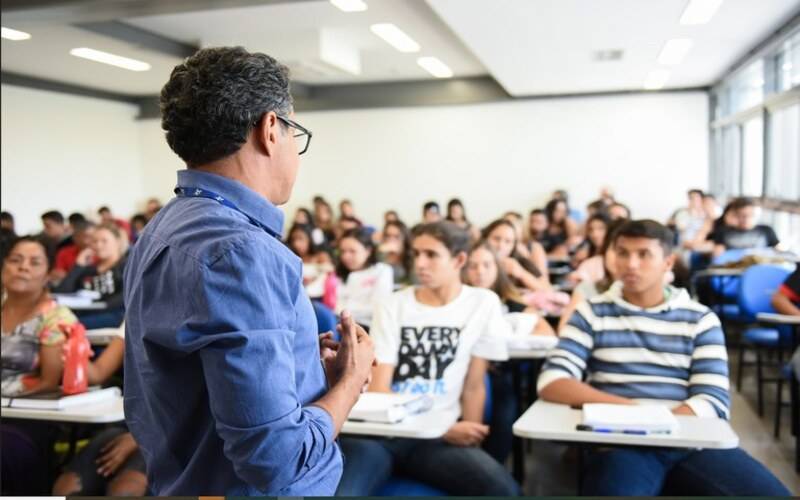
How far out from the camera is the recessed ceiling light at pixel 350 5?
216 inches

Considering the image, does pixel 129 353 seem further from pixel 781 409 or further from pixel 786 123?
pixel 786 123

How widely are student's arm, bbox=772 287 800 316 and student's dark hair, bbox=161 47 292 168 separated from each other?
3800mm

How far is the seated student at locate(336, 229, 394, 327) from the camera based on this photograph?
192 inches

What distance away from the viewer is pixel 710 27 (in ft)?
16.4

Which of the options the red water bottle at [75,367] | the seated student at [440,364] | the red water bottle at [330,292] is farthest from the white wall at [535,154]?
the red water bottle at [75,367]

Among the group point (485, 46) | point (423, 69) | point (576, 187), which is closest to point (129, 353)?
point (485, 46)

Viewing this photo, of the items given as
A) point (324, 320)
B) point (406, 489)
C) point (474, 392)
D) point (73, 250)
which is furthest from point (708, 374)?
point (73, 250)

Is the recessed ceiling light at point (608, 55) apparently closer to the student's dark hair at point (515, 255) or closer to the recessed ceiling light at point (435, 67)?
the student's dark hair at point (515, 255)

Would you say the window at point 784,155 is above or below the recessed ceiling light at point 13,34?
below

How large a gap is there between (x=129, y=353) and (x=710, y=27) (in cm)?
472

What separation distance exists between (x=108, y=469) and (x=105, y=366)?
0.41 meters

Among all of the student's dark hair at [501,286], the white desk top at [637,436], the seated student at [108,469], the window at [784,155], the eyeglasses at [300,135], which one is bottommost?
the seated student at [108,469]

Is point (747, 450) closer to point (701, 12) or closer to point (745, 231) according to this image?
point (701, 12)

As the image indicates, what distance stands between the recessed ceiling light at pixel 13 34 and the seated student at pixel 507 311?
3962mm
